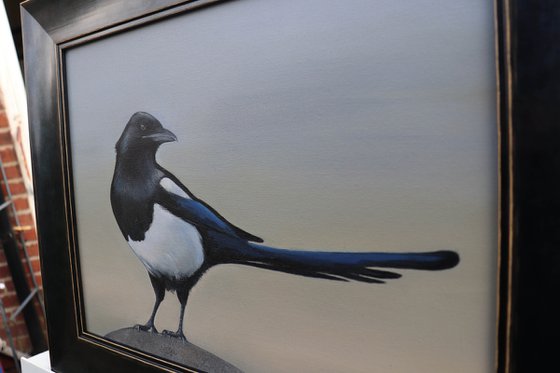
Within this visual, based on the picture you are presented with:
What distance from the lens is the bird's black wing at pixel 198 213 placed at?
1.41 feet

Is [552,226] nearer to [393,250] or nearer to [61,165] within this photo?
[393,250]

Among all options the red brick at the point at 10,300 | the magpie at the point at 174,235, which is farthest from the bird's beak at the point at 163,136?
the red brick at the point at 10,300

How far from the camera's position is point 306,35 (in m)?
0.38

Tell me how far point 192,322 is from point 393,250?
25cm

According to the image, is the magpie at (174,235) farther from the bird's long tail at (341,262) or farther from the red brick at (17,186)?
the red brick at (17,186)

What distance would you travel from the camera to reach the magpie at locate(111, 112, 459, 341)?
0.39 m

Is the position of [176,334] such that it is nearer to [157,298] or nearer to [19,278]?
[157,298]

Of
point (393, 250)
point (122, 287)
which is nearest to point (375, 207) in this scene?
point (393, 250)

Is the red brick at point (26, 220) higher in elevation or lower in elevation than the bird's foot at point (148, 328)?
higher

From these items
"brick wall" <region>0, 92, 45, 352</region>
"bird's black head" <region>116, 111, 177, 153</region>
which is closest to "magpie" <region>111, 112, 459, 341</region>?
"bird's black head" <region>116, 111, 177, 153</region>

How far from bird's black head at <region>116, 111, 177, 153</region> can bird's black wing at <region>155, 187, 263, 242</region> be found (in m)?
0.05

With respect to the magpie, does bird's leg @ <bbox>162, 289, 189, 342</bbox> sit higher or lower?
lower

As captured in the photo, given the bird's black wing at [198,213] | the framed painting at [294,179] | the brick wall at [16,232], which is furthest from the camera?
the brick wall at [16,232]

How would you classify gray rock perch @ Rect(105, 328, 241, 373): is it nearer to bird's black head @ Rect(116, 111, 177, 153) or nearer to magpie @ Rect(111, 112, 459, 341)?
magpie @ Rect(111, 112, 459, 341)
